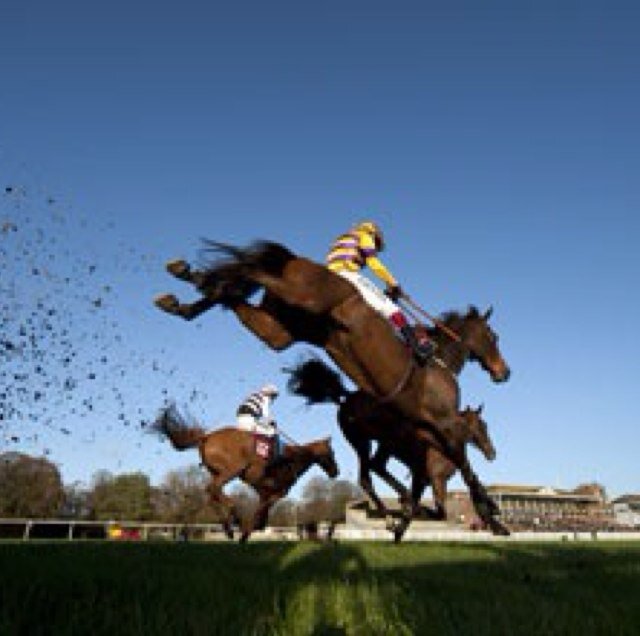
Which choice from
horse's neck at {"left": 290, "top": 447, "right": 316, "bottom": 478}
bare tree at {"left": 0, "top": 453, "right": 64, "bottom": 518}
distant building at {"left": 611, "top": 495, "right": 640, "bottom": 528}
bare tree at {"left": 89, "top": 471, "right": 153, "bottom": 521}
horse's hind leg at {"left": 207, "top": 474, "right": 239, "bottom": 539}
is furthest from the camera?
distant building at {"left": 611, "top": 495, "right": 640, "bottom": 528}

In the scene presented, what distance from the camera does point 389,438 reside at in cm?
1071

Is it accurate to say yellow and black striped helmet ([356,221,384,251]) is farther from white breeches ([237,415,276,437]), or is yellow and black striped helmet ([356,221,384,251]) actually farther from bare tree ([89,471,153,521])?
bare tree ([89,471,153,521])

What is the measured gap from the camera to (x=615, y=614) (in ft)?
10.9

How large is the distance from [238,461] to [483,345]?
18.8ft

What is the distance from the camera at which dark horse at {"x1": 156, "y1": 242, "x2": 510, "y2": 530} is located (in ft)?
29.7

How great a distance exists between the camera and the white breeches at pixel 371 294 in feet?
32.2

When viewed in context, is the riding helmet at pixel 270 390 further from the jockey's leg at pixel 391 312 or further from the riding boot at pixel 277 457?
the jockey's leg at pixel 391 312

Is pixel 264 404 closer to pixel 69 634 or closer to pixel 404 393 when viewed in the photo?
pixel 404 393

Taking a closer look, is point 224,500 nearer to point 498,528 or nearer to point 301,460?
point 301,460

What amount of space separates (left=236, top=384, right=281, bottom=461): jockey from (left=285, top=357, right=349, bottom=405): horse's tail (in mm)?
4617

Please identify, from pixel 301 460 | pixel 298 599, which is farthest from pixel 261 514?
pixel 298 599

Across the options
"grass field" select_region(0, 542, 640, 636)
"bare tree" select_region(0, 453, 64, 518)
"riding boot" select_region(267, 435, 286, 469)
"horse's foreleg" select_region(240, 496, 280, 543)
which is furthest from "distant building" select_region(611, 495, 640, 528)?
"grass field" select_region(0, 542, 640, 636)

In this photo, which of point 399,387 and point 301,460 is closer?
point 399,387

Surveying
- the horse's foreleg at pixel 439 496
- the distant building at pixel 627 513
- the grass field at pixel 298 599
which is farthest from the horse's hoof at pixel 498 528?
the distant building at pixel 627 513
